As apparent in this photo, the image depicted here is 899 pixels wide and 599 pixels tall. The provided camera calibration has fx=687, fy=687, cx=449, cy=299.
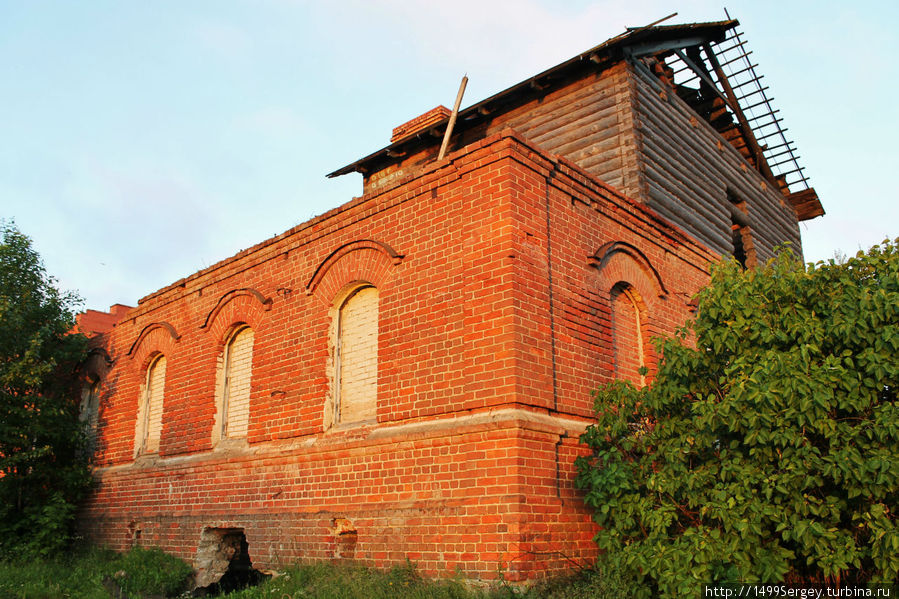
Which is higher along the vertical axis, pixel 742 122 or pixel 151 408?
pixel 742 122

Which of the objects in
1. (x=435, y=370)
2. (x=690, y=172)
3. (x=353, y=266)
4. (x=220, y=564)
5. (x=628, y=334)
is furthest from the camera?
(x=690, y=172)

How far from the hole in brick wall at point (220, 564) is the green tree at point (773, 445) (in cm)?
560

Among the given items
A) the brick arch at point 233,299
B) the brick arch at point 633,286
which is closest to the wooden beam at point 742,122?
the brick arch at point 633,286

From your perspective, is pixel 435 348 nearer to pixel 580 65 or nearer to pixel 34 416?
pixel 580 65

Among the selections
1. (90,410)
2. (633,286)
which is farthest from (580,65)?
(90,410)

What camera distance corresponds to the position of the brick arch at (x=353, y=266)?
8.26 meters

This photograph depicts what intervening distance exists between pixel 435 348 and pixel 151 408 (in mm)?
7135

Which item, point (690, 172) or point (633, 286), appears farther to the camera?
point (690, 172)

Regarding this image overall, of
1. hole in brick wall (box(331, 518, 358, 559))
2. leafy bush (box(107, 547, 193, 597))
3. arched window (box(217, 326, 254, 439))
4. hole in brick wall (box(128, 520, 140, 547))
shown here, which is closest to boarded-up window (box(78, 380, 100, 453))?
hole in brick wall (box(128, 520, 140, 547))

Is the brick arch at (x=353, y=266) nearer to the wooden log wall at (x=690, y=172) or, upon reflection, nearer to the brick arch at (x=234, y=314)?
the brick arch at (x=234, y=314)

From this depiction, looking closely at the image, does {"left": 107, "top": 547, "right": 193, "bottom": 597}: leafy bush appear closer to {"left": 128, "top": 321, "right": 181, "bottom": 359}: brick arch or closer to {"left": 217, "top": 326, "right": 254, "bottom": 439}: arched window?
{"left": 217, "top": 326, "right": 254, "bottom": 439}: arched window

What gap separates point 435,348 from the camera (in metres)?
7.35

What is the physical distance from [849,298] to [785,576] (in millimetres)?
2542

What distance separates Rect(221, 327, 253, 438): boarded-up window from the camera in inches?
397
